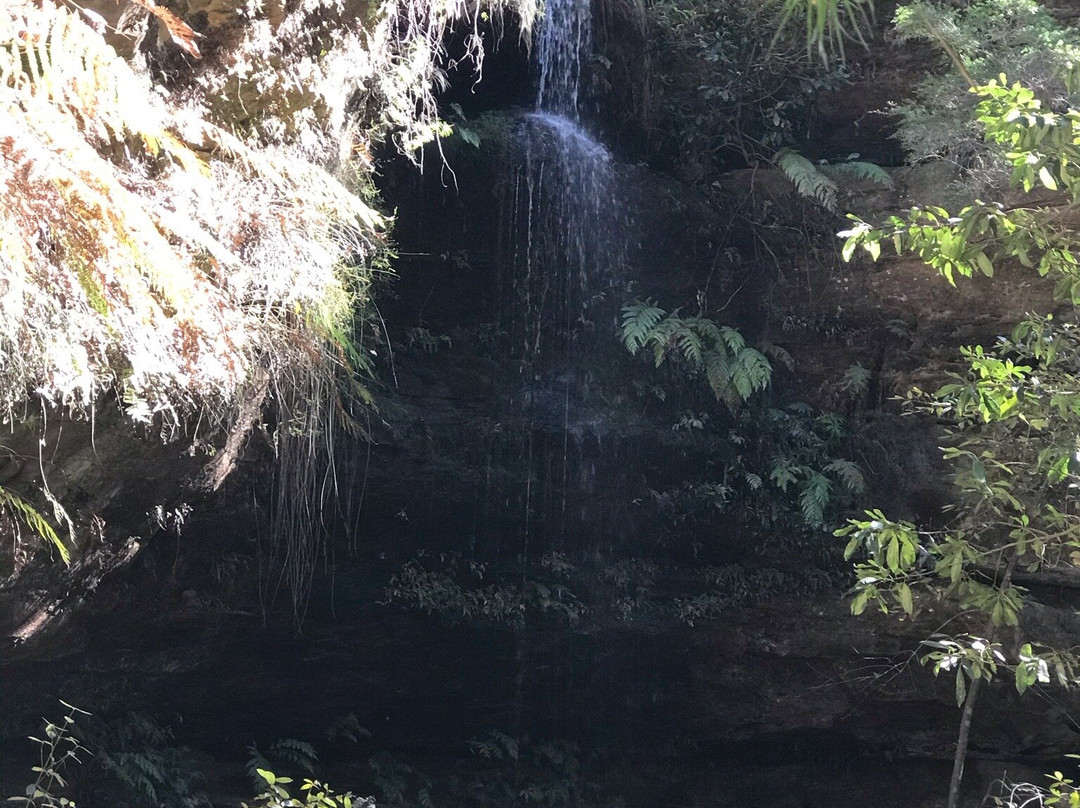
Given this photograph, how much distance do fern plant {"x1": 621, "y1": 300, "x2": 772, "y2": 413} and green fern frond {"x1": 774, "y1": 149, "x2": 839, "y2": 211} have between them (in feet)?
3.76

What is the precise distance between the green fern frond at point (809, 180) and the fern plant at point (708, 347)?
1.15 metres

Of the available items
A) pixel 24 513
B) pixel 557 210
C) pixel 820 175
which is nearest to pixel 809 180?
pixel 820 175

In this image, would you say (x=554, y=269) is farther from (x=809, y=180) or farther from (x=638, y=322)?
(x=809, y=180)

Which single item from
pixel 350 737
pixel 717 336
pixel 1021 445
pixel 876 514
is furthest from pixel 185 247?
pixel 350 737

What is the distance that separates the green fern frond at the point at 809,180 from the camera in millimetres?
6992

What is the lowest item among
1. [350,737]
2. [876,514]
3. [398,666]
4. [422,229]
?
[350,737]

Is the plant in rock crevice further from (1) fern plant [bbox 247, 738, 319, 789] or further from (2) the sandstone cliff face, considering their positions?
(1) fern plant [bbox 247, 738, 319, 789]

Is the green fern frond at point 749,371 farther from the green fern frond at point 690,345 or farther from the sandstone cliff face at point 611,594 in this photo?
the sandstone cliff face at point 611,594

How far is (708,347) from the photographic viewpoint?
719cm

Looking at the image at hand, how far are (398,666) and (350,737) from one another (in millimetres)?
636

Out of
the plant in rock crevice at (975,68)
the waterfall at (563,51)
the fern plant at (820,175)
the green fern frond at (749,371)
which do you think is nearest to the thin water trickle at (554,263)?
the waterfall at (563,51)

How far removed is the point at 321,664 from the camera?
7.17m

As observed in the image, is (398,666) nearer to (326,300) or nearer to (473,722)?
(473,722)

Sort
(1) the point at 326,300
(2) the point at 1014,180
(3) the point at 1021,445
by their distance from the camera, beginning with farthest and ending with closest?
(3) the point at 1021,445 → (1) the point at 326,300 → (2) the point at 1014,180
